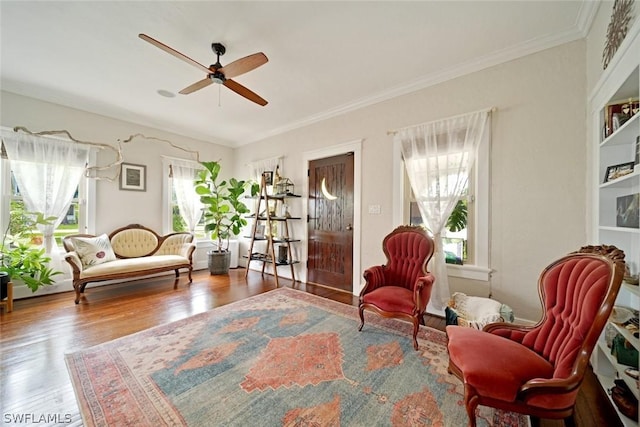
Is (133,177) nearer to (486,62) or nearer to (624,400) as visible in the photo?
(486,62)

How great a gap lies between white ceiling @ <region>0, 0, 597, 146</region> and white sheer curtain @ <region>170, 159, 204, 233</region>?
1446mm

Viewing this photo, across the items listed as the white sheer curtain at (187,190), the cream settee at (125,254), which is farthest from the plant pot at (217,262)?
the white sheer curtain at (187,190)

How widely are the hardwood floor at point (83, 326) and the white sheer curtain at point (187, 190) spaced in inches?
46.4

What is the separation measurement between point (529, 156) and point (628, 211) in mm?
959

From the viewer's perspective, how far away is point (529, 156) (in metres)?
2.38

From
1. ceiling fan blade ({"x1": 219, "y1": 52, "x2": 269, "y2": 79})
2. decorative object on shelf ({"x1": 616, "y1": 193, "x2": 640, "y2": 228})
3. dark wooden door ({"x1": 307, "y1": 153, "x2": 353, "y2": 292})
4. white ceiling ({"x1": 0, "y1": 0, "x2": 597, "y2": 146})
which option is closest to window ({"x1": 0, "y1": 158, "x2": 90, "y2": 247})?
white ceiling ({"x1": 0, "y1": 0, "x2": 597, "y2": 146})

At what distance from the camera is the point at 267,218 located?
4.31 meters

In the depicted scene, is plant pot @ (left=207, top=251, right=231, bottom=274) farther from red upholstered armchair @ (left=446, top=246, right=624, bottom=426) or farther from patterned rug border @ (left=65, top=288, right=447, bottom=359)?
red upholstered armchair @ (left=446, top=246, right=624, bottom=426)

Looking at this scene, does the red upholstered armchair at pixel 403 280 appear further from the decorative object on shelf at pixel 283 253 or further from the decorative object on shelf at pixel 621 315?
the decorative object on shelf at pixel 283 253

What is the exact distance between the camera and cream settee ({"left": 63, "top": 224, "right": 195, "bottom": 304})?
327cm

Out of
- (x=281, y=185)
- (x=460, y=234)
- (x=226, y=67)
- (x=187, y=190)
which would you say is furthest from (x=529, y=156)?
(x=187, y=190)

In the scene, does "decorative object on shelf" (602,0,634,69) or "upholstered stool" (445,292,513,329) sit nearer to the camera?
"decorative object on shelf" (602,0,634,69)

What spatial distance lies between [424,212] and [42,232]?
522cm

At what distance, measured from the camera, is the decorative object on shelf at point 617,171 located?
1.58 meters
